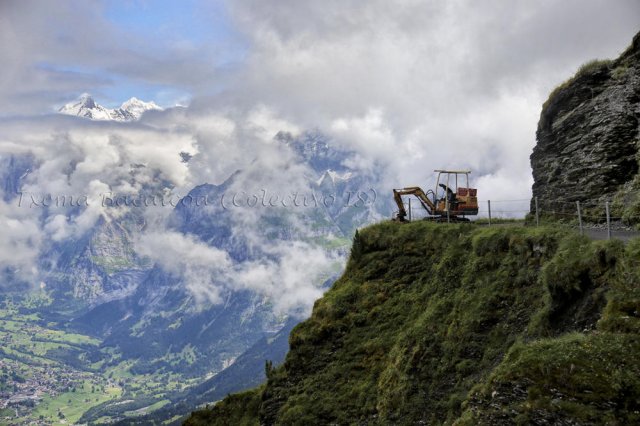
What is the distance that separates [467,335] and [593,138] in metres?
14.5

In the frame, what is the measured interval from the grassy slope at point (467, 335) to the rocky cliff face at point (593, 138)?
219 inches

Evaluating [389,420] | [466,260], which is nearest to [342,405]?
[389,420]

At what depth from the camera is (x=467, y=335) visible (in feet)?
81.5

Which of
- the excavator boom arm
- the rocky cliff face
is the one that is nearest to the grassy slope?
the rocky cliff face

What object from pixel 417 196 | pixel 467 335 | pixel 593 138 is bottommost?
pixel 467 335

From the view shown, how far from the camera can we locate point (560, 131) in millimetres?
33719

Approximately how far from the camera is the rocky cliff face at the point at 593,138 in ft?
95.8

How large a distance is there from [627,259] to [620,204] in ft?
35.3

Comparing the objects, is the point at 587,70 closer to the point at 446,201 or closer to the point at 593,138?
the point at 593,138

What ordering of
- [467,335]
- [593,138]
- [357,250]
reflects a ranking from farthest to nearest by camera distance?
[357,250] < [593,138] < [467,335]

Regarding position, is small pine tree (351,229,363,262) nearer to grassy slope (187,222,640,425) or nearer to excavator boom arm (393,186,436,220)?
grassy slope (187,222,640,425)

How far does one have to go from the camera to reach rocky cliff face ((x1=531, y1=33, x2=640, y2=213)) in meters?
29.2

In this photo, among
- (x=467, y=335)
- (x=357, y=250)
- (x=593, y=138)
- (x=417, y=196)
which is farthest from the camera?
(x=417, y=196)

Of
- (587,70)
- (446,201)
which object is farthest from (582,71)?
(446,201)
